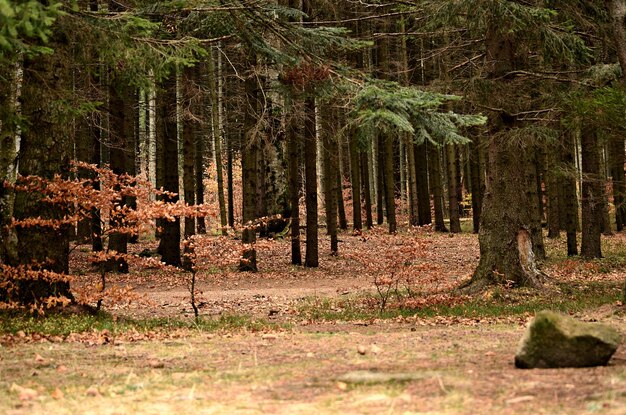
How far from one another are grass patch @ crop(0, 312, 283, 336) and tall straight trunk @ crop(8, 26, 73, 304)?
15.7 inches

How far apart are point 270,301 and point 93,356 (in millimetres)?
7020

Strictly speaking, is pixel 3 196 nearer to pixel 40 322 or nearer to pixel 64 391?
pixel 40 322

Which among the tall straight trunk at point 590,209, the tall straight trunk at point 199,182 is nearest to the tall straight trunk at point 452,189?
the tall straight trunk at point 590,209

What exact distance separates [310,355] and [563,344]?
8.65ft

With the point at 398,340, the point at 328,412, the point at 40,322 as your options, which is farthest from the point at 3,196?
the point at 328,412

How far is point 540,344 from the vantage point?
5.85m

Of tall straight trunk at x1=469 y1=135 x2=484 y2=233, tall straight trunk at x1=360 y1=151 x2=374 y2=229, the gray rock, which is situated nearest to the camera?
the gray rock

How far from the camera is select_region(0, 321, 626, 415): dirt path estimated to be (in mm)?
4777

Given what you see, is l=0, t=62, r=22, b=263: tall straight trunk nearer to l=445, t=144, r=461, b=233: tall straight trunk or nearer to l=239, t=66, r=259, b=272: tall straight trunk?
l=239, t=66, r=259, b=272: tall straight trunk

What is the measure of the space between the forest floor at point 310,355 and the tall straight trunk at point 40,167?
650 millimetres

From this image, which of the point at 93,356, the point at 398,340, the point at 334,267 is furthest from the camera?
the point at 334,267

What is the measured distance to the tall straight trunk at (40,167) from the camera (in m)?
9.62

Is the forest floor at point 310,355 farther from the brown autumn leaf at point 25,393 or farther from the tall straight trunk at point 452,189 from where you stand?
the tall straight trunk at point 452,189

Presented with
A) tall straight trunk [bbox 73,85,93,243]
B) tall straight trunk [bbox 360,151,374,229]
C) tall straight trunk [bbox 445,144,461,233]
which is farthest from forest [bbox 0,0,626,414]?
tall straight trunk [bbox 360,151,374,229]
